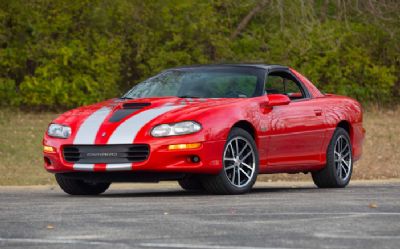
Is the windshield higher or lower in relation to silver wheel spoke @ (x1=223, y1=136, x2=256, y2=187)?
higher

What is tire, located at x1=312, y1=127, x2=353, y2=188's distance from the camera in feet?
47.1

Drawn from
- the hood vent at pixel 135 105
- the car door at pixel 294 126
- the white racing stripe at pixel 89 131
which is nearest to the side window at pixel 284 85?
the car door at pixel 294 126

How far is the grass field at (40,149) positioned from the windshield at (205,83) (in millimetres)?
4407

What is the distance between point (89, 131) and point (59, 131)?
1.57 feet

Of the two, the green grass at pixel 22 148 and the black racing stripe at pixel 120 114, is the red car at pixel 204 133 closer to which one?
the black racing stripe at pixel 120 114

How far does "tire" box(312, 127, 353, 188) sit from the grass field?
4.13 metres

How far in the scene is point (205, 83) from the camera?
1352 cm

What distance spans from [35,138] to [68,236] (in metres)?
15.6

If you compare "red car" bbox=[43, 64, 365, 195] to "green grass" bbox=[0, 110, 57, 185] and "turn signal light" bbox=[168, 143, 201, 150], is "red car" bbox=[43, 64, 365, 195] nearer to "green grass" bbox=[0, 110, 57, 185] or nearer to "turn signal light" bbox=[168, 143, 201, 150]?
"turn signal light" bbox=[168, 143, 201, 150]

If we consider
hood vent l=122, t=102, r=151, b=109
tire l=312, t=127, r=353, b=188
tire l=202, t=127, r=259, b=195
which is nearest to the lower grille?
hood vent l=122, t=102, r=151, b=109

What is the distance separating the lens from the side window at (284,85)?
45.7 ft

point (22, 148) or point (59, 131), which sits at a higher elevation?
point (59, 131)

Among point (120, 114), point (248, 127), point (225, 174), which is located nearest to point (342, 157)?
point (248, 127)

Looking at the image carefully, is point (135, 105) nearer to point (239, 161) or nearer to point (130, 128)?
point (130, 128)
